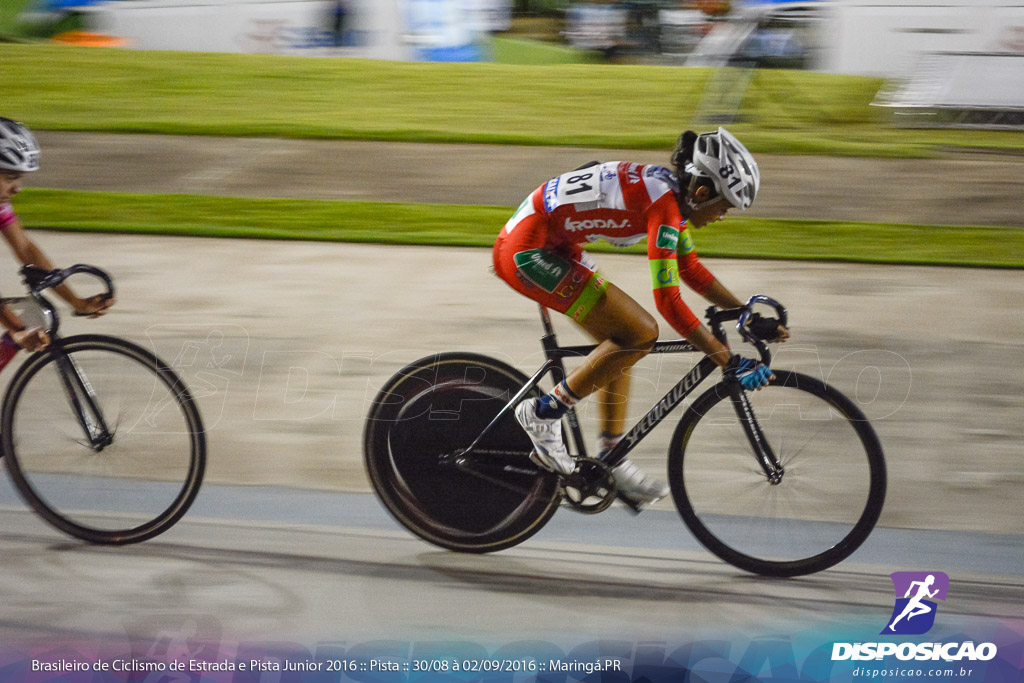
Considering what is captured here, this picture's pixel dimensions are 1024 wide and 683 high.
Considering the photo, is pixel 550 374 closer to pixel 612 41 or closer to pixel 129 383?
pixel 129 383

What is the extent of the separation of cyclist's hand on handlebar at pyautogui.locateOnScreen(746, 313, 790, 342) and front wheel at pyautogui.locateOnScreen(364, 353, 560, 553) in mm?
838

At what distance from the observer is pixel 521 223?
11.6 feet

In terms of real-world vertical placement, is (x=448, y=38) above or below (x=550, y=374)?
below

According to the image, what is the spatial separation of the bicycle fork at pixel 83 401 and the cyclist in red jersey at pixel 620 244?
156 cm

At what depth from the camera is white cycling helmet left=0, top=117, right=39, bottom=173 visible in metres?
3.52

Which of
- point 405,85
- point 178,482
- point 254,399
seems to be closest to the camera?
point 178,482

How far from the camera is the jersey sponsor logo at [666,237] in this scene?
3.23 m

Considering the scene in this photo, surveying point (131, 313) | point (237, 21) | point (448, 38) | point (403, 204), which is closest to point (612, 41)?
point (448, 38)

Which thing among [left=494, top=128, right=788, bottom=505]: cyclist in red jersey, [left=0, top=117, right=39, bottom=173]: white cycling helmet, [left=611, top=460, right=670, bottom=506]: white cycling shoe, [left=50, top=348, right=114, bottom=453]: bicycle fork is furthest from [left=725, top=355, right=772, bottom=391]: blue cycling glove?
[left=0, top=117, right=39, bottom=173]: white cycling helmet

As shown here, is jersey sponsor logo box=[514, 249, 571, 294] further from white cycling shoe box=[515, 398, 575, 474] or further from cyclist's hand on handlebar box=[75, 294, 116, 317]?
cyclist's hand on handlebar box=[75, 294, 116, 317]

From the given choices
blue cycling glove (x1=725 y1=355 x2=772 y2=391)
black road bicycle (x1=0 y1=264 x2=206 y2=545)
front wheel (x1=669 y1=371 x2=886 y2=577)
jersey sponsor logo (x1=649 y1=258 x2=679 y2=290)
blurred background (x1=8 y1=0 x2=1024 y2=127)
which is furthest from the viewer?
blurred background (x1=8 y1=0 x2=1024 y2=127)

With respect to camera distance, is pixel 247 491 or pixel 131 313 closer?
pixel 247 491

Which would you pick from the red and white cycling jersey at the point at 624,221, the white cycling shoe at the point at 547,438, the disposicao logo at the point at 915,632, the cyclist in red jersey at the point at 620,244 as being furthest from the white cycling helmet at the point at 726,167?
the disposicao logo at the point at 915,632

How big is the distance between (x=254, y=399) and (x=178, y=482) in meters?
0.95
